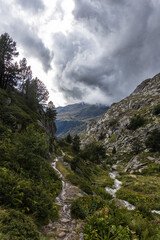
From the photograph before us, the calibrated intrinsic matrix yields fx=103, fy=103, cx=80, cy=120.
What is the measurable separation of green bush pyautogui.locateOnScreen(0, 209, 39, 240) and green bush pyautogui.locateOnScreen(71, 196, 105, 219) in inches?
138

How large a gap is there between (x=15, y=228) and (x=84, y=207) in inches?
181

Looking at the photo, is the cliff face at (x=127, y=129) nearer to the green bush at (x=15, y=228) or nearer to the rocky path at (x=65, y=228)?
the rocky path at (x=65, y=228)

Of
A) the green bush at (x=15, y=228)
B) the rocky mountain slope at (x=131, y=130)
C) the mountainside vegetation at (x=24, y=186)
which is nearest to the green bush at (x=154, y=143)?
the rocky mountain slope at (x=131, y=130)

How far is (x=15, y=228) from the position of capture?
3.70m

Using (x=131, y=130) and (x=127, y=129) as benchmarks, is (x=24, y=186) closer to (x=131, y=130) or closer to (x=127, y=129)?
(x=131, y=130)

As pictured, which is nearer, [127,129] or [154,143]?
[154,143]

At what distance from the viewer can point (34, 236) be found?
400 cm

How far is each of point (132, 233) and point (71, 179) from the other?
11.9 m

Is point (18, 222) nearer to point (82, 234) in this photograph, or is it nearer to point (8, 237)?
point (8, 237)

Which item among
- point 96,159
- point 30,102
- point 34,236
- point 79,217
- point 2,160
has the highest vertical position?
point 30,102

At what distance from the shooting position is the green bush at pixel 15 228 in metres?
3.43

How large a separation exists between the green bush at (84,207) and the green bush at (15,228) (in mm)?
3515

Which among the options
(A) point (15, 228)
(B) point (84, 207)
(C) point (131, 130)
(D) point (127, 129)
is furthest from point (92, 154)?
(A) point (15, 228)

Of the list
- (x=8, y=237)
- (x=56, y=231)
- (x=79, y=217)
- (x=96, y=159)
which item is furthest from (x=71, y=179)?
(x=96, y=159)
